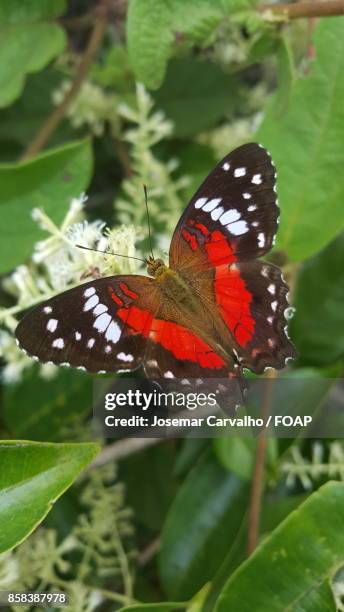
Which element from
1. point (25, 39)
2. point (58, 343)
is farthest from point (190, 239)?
point (25, 39)

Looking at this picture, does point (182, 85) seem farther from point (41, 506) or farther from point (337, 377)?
point (41, 506)

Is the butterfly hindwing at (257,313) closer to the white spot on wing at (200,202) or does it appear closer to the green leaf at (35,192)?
the white spot on wing at (200,202)

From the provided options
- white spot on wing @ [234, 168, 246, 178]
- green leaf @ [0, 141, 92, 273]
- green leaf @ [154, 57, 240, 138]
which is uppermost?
green leaf @ [154, 57, 240, 138]

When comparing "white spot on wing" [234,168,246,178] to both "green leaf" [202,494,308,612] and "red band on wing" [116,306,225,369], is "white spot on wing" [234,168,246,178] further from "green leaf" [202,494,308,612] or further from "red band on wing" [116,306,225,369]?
"green leaf" [202,494,308,612]

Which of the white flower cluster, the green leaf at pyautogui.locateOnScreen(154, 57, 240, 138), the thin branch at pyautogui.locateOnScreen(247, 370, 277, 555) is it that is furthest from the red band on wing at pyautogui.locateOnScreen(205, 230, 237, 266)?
the green leaf at pyautogui.locateOnScreen(154, 57, 240, 138)

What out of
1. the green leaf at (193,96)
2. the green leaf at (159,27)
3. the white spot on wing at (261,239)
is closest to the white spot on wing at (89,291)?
the white spot on wing at (261,239)
